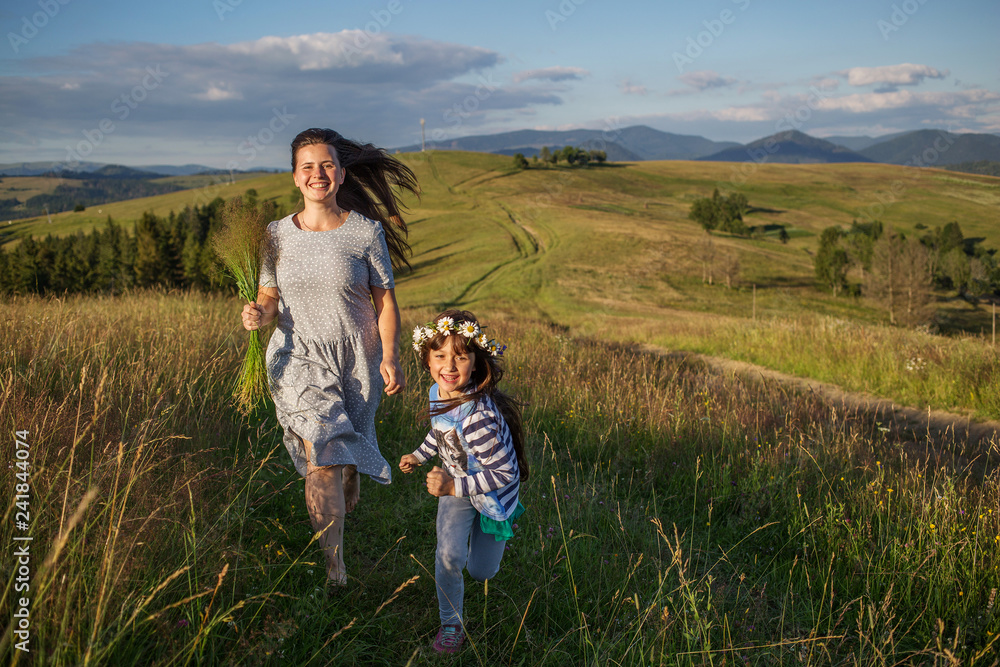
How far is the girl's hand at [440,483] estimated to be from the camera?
241 cm

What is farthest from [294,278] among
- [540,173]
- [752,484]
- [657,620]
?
[540,173]

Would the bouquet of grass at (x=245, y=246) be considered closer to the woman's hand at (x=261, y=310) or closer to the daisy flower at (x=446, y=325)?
the woman's hand at (x=261, y=310)

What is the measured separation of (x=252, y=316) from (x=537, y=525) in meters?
1.97

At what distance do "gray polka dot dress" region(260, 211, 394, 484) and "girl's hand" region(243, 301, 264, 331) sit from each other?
0.48 feet

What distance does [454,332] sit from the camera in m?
2.56

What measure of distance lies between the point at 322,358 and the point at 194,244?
37197 millimetres

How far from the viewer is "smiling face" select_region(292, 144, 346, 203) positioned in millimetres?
3199

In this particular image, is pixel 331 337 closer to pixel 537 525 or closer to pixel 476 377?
pixel 476 377

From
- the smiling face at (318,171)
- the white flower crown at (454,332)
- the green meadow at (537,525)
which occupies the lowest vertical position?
the green meadow at (537,525)

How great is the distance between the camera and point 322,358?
10.2 ft

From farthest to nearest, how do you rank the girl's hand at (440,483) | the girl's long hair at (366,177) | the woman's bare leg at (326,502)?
1. the girl's long hair at (366,177)
2. the woman's bare leg at (326,502)
3. the girl's hand at (440,483)

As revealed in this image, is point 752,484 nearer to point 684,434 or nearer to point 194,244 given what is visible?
point 684,434

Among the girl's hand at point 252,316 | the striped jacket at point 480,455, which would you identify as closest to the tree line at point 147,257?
the girl's hand at point 252,316

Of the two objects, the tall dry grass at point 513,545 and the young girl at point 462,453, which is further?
the young girl at point 462,453
